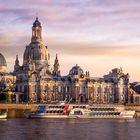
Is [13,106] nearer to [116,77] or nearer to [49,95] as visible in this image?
[49,95]

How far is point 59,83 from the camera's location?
15975 centimetres

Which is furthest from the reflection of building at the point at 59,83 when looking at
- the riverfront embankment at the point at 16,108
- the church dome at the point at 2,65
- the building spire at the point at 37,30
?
the riverfront embankment at the point at 16,108

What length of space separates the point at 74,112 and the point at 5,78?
61.9 m

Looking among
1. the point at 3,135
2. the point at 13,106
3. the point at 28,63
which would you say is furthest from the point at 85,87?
the point at 3,135

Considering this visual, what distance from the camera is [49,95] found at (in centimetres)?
15800

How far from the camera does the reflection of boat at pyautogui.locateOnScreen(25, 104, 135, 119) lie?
116000 millimetres

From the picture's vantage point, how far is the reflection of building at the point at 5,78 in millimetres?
165050

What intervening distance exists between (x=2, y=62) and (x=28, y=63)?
78.9 ft

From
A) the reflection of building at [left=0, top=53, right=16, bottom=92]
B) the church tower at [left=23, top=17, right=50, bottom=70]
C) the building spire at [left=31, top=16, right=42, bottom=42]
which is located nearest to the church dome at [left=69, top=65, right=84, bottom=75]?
the church tower at [left=23, top=17, right=50, bottom=70]

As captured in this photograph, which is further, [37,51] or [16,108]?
[37,51]

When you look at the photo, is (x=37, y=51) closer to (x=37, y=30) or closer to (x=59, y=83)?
(x=37, y=30)

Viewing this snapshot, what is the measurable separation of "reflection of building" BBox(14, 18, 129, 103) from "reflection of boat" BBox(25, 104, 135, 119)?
35936 mm

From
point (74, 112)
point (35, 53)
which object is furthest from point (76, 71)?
point (74, 112)

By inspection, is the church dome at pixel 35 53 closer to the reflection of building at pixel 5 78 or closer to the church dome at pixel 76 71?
the reflection of building at pixel 5 78
